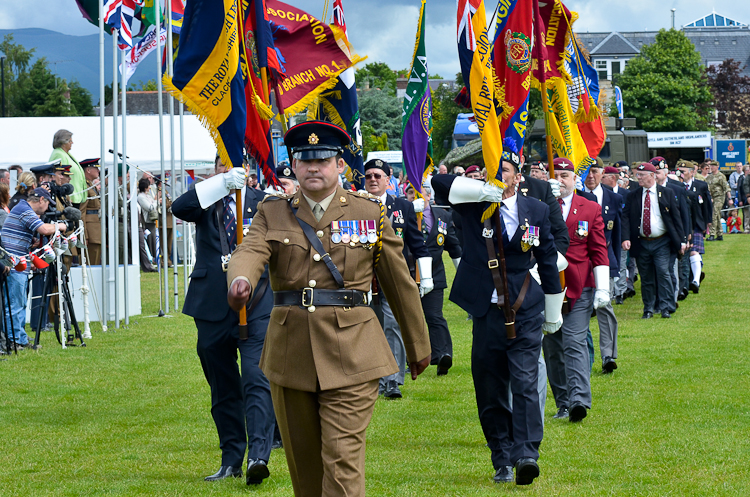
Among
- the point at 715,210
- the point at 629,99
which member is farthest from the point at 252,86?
the point at 629,99

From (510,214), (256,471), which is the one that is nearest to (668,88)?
(510,214)

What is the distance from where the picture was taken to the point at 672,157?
141 feet

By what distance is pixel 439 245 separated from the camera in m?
12.2

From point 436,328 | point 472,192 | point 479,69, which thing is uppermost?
point 479,69

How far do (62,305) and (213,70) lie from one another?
688 centimetres

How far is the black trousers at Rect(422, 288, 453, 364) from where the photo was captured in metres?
11.2

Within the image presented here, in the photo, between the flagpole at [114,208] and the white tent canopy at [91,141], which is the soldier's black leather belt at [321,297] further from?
the white tent canopy at [91,141]

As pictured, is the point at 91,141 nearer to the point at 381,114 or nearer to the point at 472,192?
the point at 472,192

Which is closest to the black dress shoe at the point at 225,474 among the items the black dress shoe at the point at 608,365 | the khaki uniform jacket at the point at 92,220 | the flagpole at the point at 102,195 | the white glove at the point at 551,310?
the white glove at the point at 551,310

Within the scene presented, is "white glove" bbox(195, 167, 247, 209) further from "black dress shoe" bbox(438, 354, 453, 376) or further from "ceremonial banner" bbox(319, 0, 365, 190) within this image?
"black dress shoe" bbox(438, 354, 453, 376)

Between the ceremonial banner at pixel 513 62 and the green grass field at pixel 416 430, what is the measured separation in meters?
2.67

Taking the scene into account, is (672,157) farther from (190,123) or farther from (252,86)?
(252,86)

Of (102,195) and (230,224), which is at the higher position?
(102,195)

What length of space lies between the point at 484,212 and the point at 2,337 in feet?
27.9
